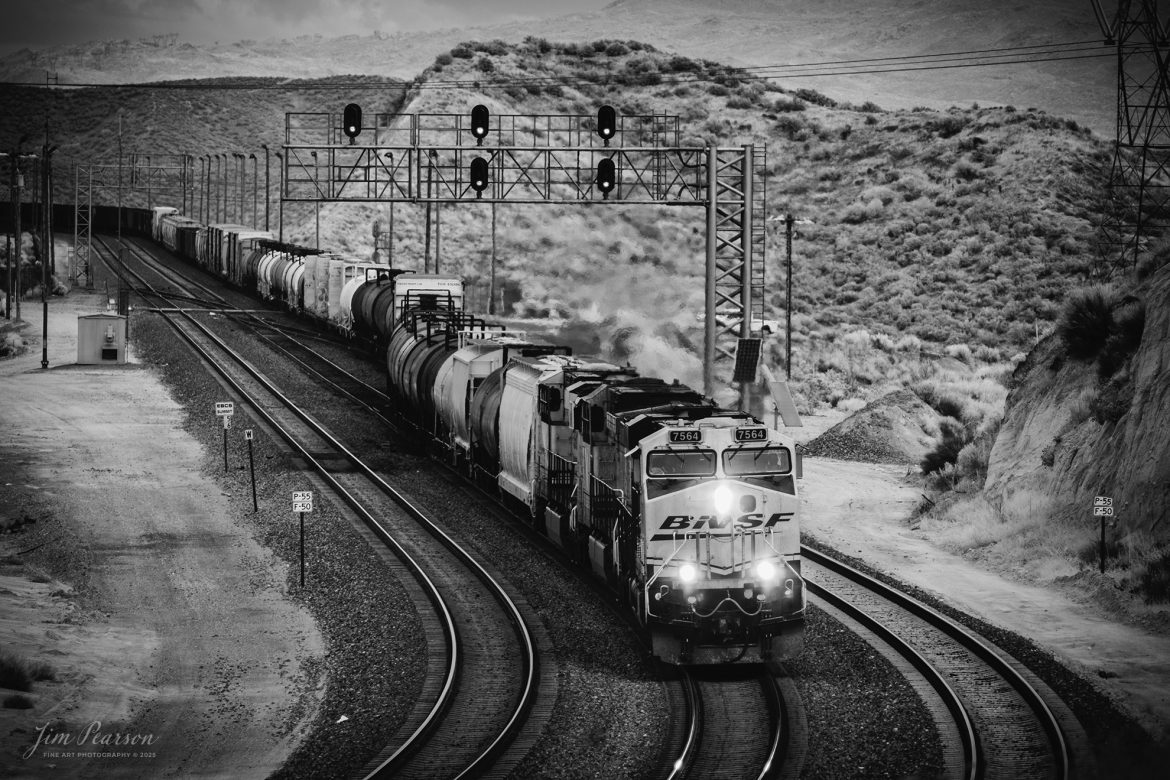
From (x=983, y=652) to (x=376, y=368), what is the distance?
35.3 m

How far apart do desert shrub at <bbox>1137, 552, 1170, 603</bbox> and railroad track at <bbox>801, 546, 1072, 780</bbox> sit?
3.71 meters

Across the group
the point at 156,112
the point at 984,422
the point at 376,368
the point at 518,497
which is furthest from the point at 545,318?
the point at 156,112

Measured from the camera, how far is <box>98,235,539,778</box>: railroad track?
14914 millimetres

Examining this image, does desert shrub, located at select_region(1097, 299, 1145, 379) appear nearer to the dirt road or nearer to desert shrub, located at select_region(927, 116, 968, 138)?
the dirt road

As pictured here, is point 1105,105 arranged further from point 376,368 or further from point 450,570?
point 450,570

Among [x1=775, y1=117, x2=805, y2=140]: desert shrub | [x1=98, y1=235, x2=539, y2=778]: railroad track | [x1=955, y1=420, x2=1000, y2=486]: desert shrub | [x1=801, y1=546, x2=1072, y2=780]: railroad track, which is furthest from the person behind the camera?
[x1=775, y1=117, x2=805, y2=140]: desert shrub

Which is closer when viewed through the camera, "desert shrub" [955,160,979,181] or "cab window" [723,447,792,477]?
"cab window" [723,447,792,477]

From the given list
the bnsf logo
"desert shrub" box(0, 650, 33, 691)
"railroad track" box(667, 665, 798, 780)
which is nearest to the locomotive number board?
the bnsf logo

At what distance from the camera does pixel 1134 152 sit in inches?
3698

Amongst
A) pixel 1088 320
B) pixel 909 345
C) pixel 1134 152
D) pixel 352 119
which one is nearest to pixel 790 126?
pixel 1134 152

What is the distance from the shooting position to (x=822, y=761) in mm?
14469

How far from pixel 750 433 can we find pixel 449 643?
5793mm

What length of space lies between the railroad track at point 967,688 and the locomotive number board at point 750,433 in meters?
4.02

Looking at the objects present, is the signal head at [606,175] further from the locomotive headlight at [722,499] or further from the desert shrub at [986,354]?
the desert shrub at [986,354]
